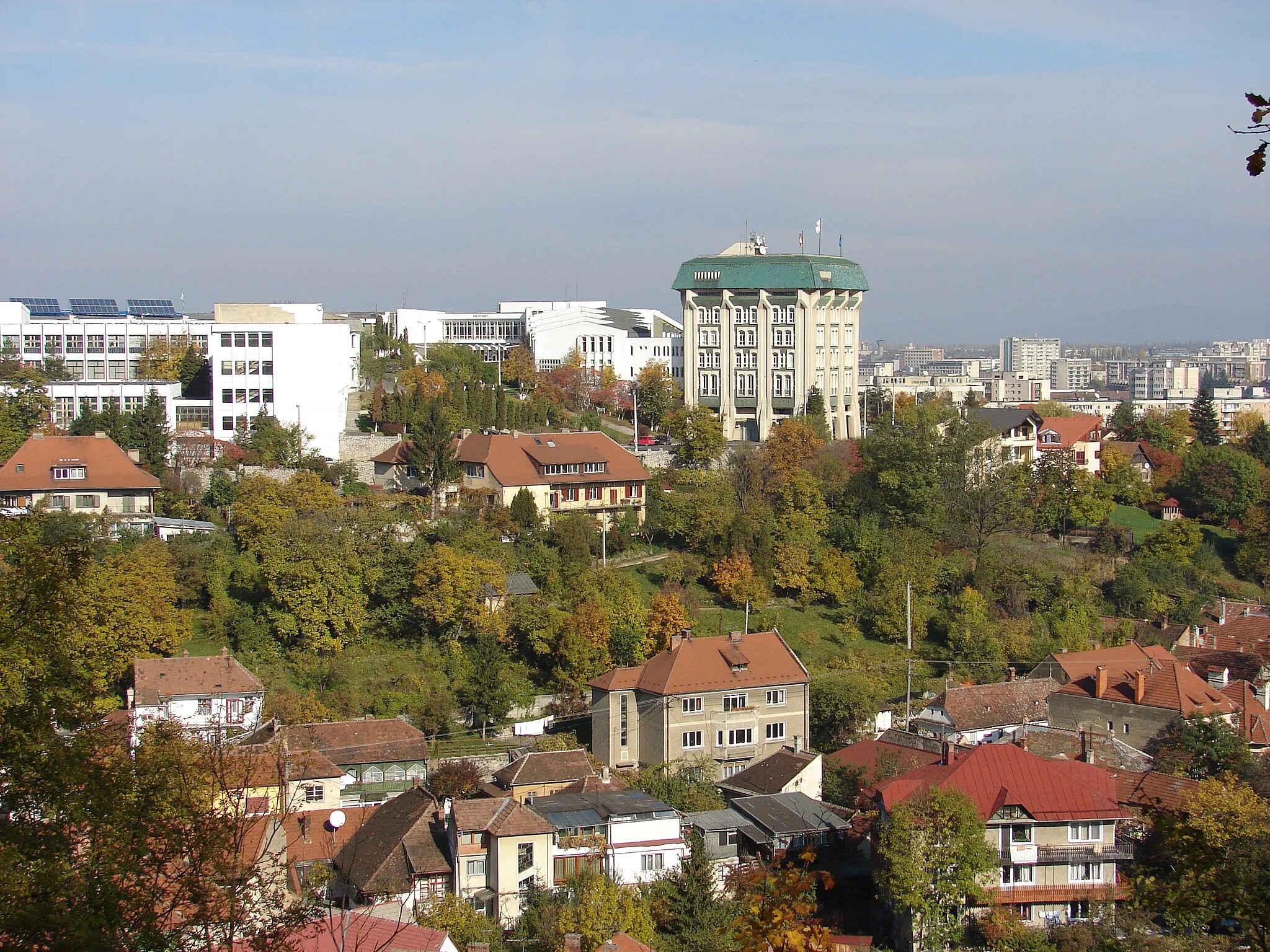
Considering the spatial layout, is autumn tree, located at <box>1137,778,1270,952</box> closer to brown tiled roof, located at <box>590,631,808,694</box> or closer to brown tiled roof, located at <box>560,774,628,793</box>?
brown tiled roof, located at <box>560,774,628,793</box>

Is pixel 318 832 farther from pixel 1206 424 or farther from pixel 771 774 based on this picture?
pixel 1206 424

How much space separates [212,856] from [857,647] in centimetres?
2213

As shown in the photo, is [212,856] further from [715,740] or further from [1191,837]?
[715,740]

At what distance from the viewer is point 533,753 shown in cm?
2128

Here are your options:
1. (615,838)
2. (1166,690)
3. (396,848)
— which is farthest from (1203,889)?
(1166,690)

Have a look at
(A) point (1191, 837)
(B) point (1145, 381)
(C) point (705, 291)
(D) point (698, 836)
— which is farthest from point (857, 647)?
(B) point (1145, 381)

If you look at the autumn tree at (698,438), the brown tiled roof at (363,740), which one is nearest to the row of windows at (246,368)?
the autumn tree at (698,438)

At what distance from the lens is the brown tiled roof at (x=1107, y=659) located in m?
26.0

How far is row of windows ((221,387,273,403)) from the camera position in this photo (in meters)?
33.2

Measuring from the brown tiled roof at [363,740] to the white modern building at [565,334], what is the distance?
92.8 ft

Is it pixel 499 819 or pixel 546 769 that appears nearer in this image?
pixel 499 819

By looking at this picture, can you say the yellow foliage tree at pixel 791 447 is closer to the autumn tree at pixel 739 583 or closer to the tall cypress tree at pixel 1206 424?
the autumn tree at pixel 739 583

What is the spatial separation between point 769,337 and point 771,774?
2389 centimetres

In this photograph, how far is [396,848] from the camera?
1819 centimetres
